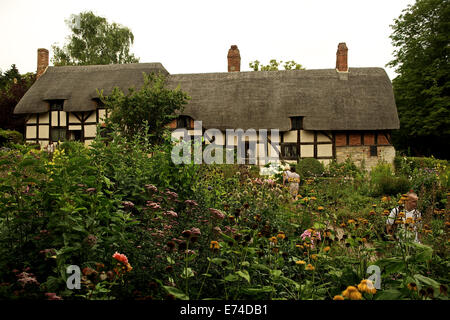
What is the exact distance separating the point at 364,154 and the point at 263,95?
5.78 metres

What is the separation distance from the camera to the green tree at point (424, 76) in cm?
1917

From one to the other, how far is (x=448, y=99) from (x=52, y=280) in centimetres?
2186

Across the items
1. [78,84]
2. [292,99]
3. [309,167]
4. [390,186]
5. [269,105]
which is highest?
[78,84]

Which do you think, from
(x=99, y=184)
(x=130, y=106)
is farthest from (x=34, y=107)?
(x=99, y=184)

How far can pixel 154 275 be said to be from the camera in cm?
231

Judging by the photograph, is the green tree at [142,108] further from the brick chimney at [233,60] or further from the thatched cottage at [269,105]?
the brick chimney at [233,60]

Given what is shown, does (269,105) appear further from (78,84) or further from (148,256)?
(148,256)

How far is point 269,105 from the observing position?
675 inches

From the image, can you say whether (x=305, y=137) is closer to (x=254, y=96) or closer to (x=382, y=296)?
(x=254, y=96)

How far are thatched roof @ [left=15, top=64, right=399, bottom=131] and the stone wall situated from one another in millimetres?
1051

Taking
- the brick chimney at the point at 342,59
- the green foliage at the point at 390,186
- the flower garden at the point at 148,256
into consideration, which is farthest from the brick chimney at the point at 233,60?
the flower garden at the point at 148,256

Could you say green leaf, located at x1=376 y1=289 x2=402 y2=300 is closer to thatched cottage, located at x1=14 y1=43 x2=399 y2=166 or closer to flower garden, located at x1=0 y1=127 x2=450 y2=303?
flower garden, located at x1=0 y1=127 x2=450 y2=303

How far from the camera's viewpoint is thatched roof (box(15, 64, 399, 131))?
53.7 ft

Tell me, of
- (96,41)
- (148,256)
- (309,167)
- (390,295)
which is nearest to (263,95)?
(309,167)
